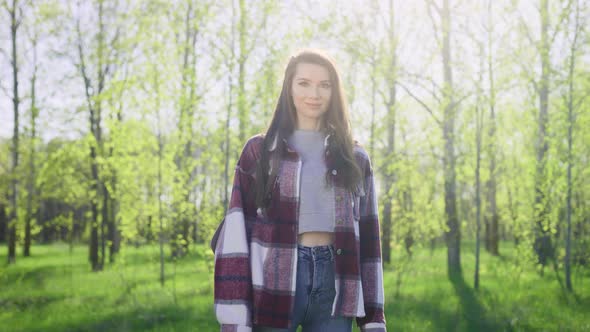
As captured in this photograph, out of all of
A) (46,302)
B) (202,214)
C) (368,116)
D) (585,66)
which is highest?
(585,66)

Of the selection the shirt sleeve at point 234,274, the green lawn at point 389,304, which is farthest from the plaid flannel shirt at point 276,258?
the green lawn at point 389,304

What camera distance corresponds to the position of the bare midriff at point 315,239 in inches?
94.5

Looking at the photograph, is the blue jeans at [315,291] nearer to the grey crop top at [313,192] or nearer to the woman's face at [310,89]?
the grey crop top at [313,192]

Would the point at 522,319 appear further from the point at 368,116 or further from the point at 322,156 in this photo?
the point at 368,116

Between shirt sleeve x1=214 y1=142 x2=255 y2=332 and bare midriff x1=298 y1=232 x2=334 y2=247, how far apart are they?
0.76 feet

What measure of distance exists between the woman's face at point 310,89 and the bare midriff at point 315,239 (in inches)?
21.1

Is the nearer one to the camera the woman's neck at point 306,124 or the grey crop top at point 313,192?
the grey crop top at point 313,192

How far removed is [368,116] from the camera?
44.1ft

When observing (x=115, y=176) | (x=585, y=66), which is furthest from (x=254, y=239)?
(x=585, y=66)

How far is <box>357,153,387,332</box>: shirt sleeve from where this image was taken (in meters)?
2.49

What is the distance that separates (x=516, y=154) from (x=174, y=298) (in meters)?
15.9

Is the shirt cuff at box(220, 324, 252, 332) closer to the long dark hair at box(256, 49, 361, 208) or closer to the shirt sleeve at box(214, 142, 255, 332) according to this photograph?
the shirt sleeve at box(214, 142, 255, 332)

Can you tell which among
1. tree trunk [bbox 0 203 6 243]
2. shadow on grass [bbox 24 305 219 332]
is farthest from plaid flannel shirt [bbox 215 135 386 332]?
tree trunk [bbox 0 203 6 243]

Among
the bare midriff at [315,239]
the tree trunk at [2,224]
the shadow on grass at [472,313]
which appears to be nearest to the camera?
the bare midriff at [315,239]
